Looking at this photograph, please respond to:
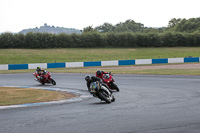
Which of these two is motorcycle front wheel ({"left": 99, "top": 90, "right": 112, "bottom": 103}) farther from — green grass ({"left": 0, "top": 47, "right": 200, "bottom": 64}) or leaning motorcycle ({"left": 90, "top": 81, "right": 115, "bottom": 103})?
green grass ({"left": 0, "top": 47, "right": 200, "bottom": 64})

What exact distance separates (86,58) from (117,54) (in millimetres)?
8424

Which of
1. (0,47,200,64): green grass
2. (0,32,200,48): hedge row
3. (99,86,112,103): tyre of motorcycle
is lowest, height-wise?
(99,86,112,103): tyre of motorcycle

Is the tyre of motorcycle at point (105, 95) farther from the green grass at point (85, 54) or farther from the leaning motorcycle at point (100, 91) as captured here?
the green grass at point (85, 54)

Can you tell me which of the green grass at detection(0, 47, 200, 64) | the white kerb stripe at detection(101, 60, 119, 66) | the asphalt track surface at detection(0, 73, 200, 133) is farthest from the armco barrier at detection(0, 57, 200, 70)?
the asphalt track surface at detection(0, 73, 200, 133)

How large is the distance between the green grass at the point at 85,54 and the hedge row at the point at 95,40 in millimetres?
3951

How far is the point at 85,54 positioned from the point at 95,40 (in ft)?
39.5

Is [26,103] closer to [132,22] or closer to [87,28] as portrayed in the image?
[87,28]

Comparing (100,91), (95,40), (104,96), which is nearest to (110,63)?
(100,91)

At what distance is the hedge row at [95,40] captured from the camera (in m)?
70.8

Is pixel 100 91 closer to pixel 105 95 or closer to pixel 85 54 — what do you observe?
pixel 105 95

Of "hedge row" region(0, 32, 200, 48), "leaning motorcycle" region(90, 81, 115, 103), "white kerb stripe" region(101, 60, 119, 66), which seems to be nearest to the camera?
"leaning motorcycle" region(90, 81, 115, 103)

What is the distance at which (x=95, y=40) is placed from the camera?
75.5 meters

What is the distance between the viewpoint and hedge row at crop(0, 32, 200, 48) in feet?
232

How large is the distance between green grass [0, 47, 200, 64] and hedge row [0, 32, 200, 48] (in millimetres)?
3951
